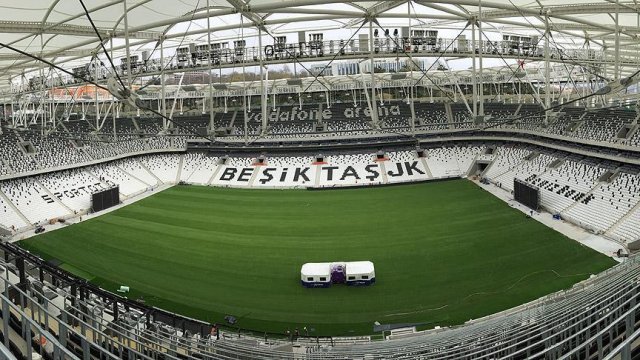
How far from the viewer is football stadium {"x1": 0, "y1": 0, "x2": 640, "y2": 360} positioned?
341 inches

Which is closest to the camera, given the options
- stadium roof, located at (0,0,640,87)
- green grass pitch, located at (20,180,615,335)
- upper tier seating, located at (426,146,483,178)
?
green grass pitch, located at (20,180,615,335)

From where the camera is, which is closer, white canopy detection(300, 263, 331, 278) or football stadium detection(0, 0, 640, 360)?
football stadium detection(0, 0, 640, 360)

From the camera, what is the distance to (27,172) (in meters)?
28.7

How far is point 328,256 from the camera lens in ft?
59.7

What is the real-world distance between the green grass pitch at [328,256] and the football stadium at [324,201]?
12cm

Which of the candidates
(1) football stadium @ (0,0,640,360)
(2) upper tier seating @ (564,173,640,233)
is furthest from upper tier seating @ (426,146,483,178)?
(2) upper tier seating @ (564,173,640,233)

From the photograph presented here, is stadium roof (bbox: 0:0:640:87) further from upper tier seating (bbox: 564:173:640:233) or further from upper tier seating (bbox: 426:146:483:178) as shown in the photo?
upper tier seating (bbox: 426:146:483:178)

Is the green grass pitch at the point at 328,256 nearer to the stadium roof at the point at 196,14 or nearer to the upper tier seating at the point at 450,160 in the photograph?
the upper tier seating at the point at 450,160

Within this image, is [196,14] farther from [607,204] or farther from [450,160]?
[450,160]

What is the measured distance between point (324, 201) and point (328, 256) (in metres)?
11.3

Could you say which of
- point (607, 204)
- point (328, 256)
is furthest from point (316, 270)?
point (607, 204)

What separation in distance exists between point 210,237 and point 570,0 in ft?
61.3

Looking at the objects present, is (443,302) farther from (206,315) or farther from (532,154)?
(532,154)

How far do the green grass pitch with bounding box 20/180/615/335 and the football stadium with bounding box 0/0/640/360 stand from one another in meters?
0.12
